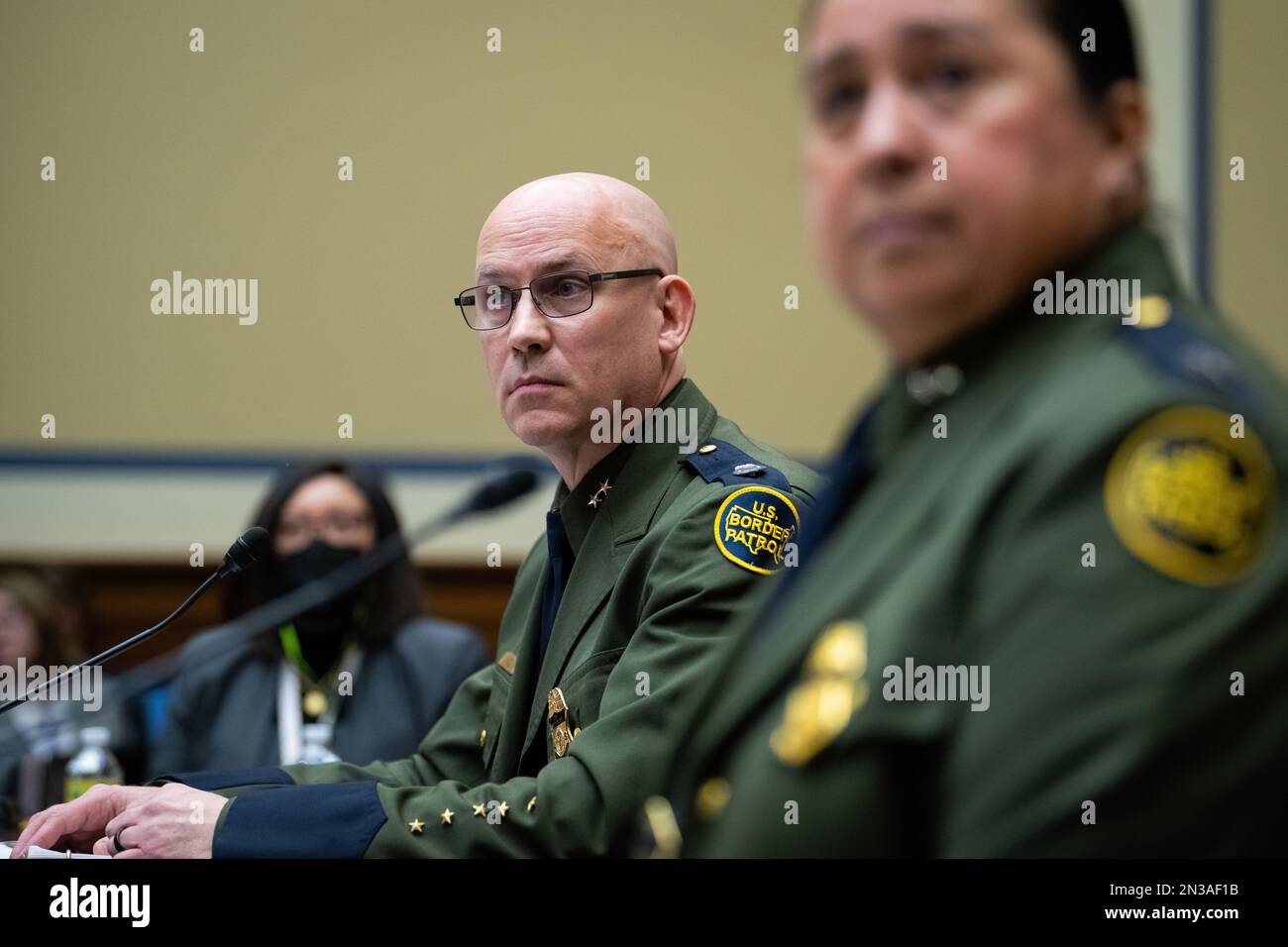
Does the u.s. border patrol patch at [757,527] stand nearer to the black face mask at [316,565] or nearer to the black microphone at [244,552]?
the black microphone at [244,552]

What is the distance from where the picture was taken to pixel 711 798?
0.89 metres

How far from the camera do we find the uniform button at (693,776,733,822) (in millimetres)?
878

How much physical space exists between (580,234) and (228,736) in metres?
1.35

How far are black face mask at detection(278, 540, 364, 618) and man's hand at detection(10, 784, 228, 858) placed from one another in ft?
3.95

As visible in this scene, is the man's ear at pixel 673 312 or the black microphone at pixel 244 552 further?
the man's ear at pixel 673 312

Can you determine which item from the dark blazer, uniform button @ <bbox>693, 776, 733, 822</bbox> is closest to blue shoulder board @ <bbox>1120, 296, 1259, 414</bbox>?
uniform button @ <bbox>693, 776, 733, 822</bbox>

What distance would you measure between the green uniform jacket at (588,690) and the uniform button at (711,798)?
56 centimetres

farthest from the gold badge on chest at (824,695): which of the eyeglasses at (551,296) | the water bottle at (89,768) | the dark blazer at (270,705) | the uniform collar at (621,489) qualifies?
the dark blazer at (270,705)

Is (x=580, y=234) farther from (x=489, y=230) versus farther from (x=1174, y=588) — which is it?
(x=1174, y=588)

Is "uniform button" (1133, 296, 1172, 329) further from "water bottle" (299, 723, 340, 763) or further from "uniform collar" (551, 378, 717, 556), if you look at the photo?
"water bottle" (299, 723, 340, 763)

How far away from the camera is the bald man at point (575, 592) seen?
1.53 metres

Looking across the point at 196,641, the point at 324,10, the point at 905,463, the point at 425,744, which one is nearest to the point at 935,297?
the point at 905,463

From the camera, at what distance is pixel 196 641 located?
2.73 m

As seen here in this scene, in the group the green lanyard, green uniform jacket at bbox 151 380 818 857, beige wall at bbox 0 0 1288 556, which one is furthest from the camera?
beige wall at bbox 0 0 1288 556
